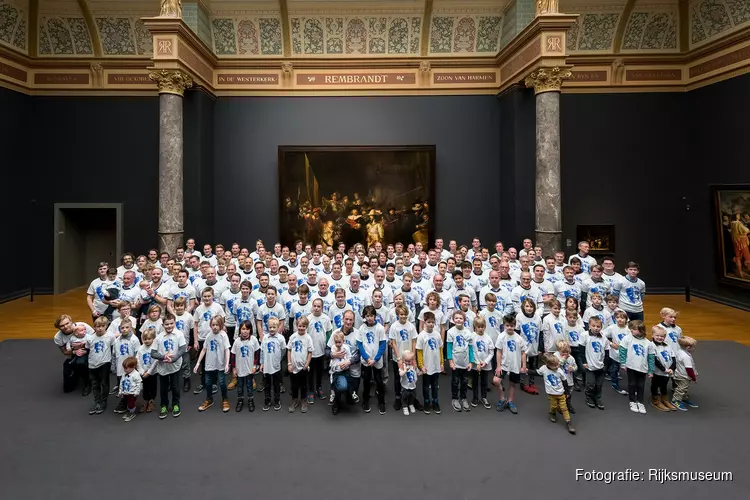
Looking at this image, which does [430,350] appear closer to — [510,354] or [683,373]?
[510,354]

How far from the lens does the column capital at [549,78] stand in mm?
11086

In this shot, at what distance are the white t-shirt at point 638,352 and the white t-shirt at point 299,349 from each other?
15.2 feet

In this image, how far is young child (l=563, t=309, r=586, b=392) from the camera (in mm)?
6664

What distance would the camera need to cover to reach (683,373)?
617 cm

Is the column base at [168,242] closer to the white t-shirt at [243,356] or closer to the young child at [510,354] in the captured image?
the white t-shirt at [243,356]

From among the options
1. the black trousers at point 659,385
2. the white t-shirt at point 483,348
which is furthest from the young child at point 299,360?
the black trousers at point 659,385

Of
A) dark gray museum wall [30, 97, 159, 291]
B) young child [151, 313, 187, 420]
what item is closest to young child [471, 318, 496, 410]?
young child [151, 313, 187, 420]

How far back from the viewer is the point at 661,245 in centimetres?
1419

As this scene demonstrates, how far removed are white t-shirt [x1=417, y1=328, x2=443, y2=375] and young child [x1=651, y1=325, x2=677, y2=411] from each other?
121 inches

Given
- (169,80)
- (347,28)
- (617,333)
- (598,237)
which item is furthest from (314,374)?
(347,28)

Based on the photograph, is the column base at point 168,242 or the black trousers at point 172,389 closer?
the black trousers at point 172,389

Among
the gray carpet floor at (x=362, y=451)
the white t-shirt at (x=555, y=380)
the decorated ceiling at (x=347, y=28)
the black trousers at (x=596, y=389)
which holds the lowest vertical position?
the gray carpet floor at (x=362, y=451)

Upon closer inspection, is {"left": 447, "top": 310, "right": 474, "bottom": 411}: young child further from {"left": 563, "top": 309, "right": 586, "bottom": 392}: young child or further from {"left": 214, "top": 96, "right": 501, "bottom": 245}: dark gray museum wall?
{"left": 214, "top": 96, "right": 501, "bottom": 245}: dark gray museum wall

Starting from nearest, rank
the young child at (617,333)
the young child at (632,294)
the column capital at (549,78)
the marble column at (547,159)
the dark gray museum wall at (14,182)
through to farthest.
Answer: the young child at (617,333), the young child at (632,294), the column capital at (549,78), the marble column at (547,159), the dark gray museum wall at (14,182)
